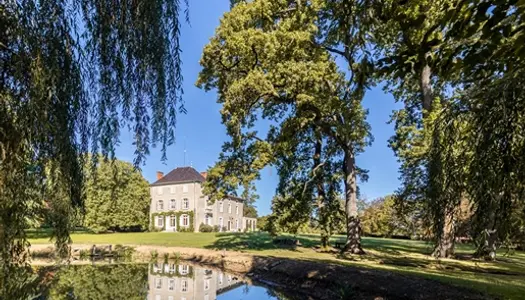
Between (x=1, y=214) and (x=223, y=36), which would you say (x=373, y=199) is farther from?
(x=1, y=214)

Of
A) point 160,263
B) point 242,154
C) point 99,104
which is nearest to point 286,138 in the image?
point 242,154

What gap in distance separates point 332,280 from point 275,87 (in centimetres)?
957

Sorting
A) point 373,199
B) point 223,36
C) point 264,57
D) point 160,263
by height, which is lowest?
point 160,263

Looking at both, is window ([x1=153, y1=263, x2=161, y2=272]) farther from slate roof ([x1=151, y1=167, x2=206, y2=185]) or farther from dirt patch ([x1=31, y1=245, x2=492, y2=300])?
slate roof ([x1=151, y1=167, x2=206, y2=185])

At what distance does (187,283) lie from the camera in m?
13.6

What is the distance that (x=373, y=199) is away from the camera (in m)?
51.2

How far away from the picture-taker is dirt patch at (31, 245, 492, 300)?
8680 millimetres

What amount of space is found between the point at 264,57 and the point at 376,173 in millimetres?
9296

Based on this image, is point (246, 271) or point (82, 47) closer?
point (82, 47)

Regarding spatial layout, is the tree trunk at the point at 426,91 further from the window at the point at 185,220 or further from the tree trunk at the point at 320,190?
the window at the point at 185,220

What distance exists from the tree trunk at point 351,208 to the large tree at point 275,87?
0.05 meters

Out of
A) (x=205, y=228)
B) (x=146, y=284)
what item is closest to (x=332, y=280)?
(x=146, y=284)

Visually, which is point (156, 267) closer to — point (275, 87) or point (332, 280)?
point (332, 280)

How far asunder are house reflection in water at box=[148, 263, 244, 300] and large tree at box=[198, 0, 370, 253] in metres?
4.36
